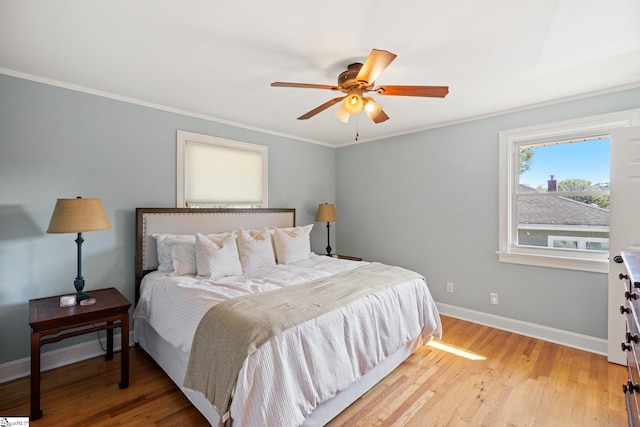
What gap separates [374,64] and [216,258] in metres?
2.04

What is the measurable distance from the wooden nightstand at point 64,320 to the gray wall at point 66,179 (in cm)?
33

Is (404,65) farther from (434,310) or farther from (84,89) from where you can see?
(84,89)

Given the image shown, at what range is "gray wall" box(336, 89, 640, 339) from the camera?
2.88 meters

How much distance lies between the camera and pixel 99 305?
2.25 m

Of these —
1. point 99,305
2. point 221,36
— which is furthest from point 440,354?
point 221,36

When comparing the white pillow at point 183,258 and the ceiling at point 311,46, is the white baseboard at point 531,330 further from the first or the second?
the white pillow at point 183,258

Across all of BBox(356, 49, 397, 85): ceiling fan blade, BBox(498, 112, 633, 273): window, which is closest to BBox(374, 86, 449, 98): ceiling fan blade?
BBox(356, 49, 397, 85): ceiling fan blade

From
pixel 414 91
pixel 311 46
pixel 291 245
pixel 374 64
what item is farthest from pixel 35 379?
pixel 414 91

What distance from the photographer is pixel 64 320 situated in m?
2.00

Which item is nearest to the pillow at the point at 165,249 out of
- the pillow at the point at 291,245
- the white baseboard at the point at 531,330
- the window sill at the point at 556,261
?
the pillow at the point at 291,245

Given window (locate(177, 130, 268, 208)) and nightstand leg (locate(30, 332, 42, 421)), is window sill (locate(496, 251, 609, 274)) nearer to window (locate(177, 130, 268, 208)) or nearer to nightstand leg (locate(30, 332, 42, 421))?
window (locate(177, 130, 268, 208))

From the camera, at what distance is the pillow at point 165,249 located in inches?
111

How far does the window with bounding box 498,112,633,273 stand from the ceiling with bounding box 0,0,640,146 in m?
0.39

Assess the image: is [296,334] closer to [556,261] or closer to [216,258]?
[216,258]
